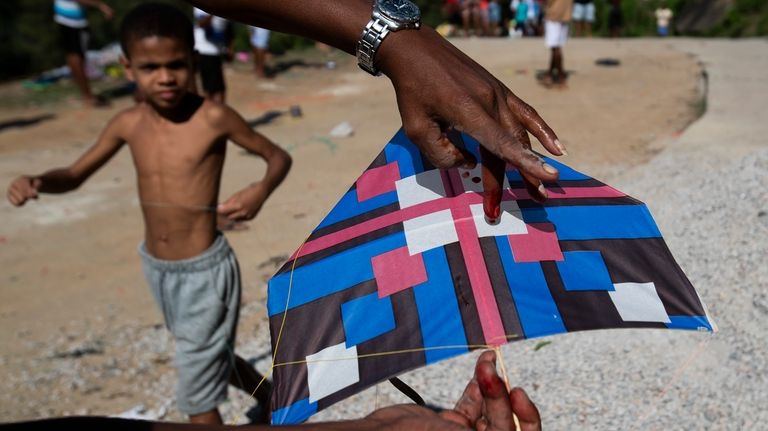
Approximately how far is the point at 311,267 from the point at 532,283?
21.8 inches

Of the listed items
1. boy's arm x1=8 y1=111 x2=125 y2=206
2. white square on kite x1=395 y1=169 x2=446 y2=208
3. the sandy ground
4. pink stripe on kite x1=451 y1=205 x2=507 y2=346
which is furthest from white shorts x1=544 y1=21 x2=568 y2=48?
pink stripe on kite x1=451 y1=205 x2=507 y2=346

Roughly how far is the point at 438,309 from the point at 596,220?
47 centimetres

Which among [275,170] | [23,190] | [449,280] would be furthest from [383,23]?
[23,190]

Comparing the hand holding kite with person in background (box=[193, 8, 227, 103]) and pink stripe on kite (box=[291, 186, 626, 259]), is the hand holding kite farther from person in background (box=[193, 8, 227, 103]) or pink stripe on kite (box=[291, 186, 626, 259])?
person in background (box=[193, 8, 227, 103])

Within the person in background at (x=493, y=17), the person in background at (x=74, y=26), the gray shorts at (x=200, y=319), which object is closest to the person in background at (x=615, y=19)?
the person in background at (x=493, y=17)

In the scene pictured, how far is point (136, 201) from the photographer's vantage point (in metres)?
6.84

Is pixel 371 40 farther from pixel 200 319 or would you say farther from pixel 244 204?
pixel 200 319

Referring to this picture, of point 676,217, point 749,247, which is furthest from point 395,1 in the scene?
point 676,217

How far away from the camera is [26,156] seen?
27.5 ft

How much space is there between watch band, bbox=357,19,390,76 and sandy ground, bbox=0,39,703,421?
2.41 meters

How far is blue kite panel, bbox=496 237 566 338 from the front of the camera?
1.57 m

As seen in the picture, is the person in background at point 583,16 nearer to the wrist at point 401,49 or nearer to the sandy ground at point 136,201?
the sandy ground at point 136,201

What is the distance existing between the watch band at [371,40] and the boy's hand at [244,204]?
60.8 inches

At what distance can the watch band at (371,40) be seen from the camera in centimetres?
163
